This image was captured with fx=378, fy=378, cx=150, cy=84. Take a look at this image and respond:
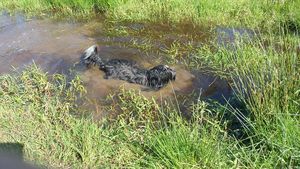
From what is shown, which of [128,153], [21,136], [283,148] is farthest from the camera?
[21,136]

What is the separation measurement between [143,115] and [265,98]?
1643 mm

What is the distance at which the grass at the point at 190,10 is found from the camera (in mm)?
8031

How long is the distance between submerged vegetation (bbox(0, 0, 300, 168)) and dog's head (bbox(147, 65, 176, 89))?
555 mm


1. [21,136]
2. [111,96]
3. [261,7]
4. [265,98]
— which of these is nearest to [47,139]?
[21,136]

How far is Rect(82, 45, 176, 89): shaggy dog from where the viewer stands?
20.1 ft

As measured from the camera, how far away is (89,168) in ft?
13.4

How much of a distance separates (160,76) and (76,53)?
2.42 meters

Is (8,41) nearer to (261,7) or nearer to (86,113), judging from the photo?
(86,113)

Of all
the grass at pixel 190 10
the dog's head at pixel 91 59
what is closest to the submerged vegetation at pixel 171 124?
the dog's head at pixel 91 59

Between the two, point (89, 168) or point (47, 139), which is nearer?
point (89, 168)

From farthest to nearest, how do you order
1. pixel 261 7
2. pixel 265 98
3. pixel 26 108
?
pixel 261 7 < pixel 26 108 < pixel 265 98

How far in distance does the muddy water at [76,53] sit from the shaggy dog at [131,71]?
0.38 ft

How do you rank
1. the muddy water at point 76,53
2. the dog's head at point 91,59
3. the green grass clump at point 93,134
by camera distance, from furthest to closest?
the dog's head at point 91,59 → the muddy water at point 76,53 → the green grass clump at point 93,134

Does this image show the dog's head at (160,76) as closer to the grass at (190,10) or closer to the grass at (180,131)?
the grass at (180,131)
